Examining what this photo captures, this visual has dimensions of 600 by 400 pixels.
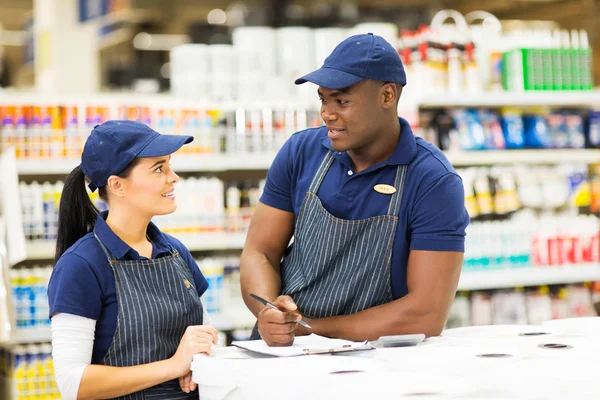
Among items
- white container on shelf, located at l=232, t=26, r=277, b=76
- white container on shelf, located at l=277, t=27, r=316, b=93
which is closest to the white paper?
white container on shelf, located at l=232, t=26, r=277, b=76

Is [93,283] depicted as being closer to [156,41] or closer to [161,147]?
[161,147]

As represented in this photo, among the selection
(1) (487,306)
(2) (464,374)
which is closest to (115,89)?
(1) (487,306)

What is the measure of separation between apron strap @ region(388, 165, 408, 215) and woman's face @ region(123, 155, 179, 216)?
67 centimetres

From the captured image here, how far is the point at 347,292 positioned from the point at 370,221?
9.1 inches

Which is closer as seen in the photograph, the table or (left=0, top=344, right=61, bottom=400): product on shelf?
the table

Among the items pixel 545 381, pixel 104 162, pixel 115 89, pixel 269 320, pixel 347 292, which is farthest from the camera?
pixel 115 89

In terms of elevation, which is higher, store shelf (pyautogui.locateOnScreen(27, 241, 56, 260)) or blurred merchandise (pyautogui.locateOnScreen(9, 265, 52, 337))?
store shelf (pyautogui.locateOnScreen(27, 241, 56, 260))

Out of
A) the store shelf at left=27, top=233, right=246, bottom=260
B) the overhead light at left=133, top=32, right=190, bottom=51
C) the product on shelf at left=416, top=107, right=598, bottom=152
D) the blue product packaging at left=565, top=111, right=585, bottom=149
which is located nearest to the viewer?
the store shelf at left=27, top=233, right=246, bottom=260

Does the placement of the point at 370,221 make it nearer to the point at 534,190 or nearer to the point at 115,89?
the point at 534,190

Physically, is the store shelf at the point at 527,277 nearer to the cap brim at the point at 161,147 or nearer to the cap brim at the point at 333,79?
the cap brim at the point at 333,79

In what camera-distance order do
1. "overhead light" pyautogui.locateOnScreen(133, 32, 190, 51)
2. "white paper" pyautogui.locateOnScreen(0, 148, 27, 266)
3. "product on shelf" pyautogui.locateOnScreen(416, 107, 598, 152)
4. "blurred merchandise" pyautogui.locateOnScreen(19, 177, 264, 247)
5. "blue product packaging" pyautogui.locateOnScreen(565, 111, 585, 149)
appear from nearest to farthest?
"white paper" pyautogui.locateOnScreen(0, 148, 27, 266), "blurred merchandise" pyautogui.locateOnScreen(19, 177, 264, 247), "product on shelf" pyautogui.locateOnScreen(416, 107, 598, 152), "blue product packaging" pyautogui.locateOnScreen(565, 111, 585, 149), "overhead light" pyautogui.locateOnScreen(133, 32, 190, 51)

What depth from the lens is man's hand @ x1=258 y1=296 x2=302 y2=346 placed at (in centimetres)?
230

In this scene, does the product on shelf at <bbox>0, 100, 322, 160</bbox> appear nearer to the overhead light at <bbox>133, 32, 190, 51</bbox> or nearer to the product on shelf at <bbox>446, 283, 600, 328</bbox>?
the product on shelf at <bbox>446, 283, 600, 328</bbox>

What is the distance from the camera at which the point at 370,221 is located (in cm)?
270
